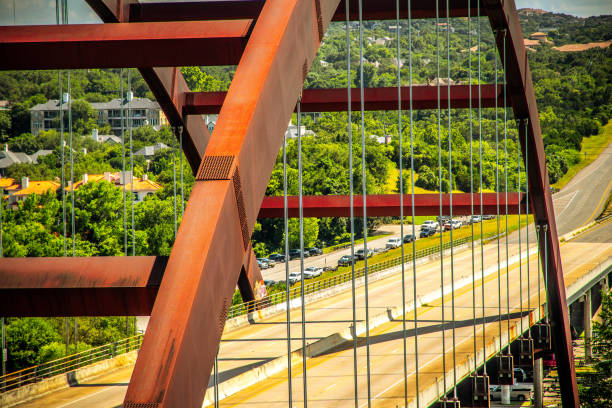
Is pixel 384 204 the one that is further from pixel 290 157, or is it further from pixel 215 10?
pixel 290 157

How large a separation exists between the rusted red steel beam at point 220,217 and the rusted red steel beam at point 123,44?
1995mm

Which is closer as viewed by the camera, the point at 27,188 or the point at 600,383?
the point at 600,383

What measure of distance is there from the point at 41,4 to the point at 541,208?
104 meters

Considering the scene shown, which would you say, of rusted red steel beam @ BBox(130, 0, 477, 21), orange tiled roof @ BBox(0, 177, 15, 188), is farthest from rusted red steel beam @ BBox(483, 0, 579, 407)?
orange tiled roof @ BBox(0, 177, 15, 188)

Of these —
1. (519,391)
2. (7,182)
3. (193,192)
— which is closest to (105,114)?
(7,182)

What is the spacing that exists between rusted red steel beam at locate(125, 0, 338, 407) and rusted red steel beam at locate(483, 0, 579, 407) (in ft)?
35.3

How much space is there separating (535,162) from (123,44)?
47.7 ft

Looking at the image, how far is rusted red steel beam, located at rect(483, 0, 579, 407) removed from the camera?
1712cm

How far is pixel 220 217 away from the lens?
18.4 ft

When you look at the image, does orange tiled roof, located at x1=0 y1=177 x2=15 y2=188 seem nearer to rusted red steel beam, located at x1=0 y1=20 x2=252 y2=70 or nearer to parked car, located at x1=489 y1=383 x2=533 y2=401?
parked car, located at x1=489 y1=383 x2=533 y2=401

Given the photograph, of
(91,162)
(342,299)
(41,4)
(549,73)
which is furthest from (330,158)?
(549,73)

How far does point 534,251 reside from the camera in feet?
185

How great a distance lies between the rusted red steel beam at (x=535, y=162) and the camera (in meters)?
17.1

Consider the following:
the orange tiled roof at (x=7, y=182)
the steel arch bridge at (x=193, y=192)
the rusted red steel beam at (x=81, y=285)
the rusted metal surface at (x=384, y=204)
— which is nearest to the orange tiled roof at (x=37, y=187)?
the orange tiled roof at (x=7, y=182)
